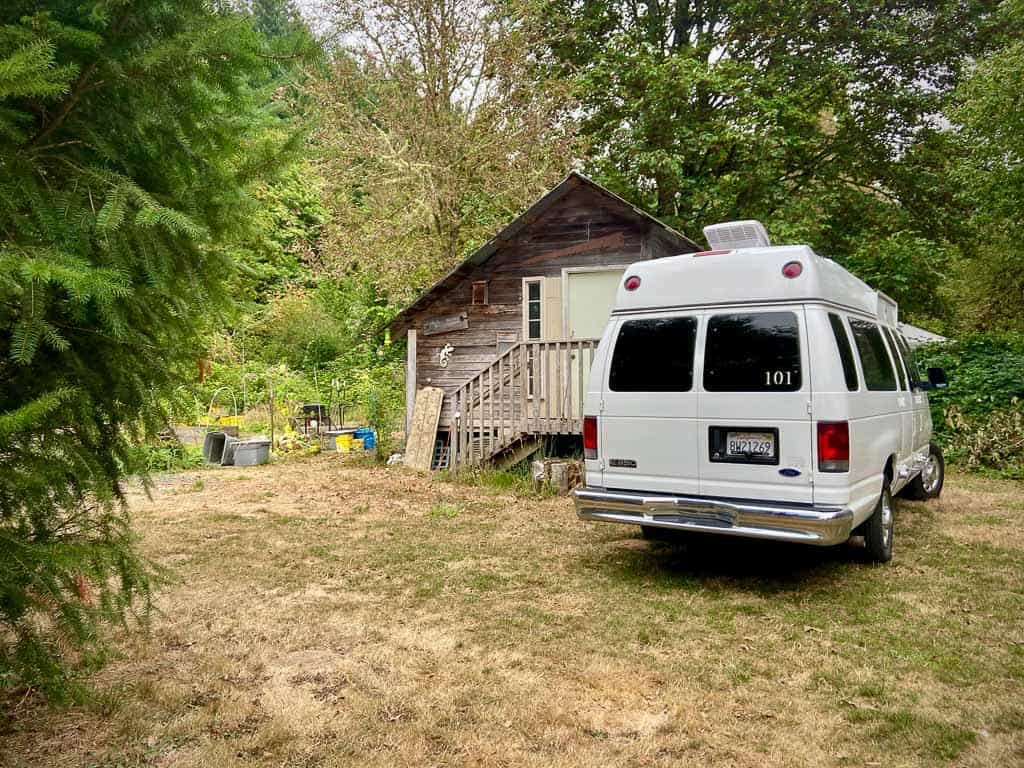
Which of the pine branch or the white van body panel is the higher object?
the pine branch

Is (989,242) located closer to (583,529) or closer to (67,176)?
(583,529)

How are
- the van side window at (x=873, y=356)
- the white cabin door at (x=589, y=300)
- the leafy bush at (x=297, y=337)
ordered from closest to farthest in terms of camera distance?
the van side window at (x=873, y=356)
the white cabin door at (x=589, y=300)
the leafy bush at (x=297, y=337)

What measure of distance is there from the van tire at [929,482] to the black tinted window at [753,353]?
4554 millimetres

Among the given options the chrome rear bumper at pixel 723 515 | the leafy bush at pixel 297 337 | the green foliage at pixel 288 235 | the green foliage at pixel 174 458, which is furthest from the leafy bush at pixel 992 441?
the green foliage at pixel 288 235

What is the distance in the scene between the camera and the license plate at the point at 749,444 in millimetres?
4797

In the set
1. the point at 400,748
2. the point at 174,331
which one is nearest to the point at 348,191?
the point at 174,331

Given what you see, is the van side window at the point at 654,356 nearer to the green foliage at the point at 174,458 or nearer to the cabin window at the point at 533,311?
the cabin window at the point at 533,311

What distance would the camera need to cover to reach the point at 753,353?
4941 mm

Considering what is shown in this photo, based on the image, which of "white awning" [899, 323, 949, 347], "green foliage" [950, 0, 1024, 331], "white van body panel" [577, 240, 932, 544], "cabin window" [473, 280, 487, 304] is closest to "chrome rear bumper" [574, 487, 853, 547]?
"white van body panel" [577, 240, 932, 544]

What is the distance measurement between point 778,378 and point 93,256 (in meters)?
4.06

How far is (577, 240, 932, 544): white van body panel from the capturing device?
4.64 m

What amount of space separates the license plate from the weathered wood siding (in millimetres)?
6276

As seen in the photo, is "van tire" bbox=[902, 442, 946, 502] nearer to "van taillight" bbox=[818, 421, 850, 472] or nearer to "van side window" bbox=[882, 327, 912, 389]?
"van side window" bbox=[882, 327, 912, 389]

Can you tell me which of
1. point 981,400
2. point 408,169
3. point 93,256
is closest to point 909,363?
point 981,400
